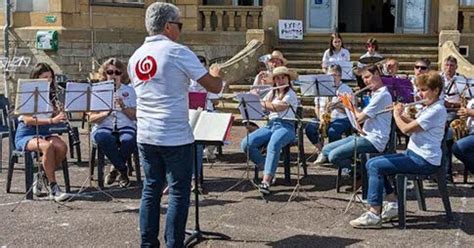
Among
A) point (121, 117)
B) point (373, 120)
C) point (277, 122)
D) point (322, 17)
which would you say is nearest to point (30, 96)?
point (121, 117)

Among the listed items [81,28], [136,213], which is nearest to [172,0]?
[81,28]

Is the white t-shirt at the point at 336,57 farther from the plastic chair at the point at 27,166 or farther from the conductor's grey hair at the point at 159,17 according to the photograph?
the conductor's grey hair at the point at 159,17

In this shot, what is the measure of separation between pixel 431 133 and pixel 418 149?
0.19 m

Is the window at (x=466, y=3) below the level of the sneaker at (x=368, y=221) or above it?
above

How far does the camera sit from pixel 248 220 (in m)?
6.48

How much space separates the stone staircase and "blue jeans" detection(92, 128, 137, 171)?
6826 mm

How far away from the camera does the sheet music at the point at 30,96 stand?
22.3 feet

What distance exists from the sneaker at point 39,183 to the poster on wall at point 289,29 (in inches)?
391

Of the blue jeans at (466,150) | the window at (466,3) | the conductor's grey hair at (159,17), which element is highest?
the window at (466,3)

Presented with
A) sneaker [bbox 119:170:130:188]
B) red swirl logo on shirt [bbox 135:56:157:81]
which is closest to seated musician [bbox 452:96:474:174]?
sneaker [bbox 119:170:130:188]

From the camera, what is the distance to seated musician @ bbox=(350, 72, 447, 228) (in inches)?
240

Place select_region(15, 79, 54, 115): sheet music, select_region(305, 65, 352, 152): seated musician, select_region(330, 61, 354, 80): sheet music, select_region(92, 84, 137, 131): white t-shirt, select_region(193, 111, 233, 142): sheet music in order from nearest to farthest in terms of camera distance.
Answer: select_region(193, 111, 233, 142): sheet music → select_region(15, 79, 54, 115): sheet music → select_region(92, 84, 137, 131): white t-shirt → select_region(305, 65, 352, 152): seated musician → select_region(330, 61, 354, 80): sheet music

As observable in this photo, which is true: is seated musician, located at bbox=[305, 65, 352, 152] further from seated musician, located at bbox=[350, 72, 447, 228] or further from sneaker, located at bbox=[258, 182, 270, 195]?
seated musician, located at bbox=[350, 72, 447, 228]

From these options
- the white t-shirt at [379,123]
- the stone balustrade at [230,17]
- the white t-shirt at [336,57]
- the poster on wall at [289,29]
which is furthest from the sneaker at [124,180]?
the stone balustrade at [230,17]
